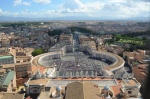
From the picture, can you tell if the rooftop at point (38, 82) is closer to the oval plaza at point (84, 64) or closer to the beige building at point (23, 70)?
the oval plaza at point (84, 64)

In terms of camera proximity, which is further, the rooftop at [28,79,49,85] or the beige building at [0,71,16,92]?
the rooftop at [28,79,49,85]

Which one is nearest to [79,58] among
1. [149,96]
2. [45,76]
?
[45,76]

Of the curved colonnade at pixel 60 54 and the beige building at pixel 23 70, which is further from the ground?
the beige building at pixel 23 70

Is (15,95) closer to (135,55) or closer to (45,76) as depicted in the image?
(45,76)

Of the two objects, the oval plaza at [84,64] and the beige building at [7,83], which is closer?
the beige building at [7,83]

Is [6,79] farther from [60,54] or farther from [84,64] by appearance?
[60,54]

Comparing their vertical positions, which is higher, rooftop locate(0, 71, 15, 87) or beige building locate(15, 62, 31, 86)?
rooftop locate(0, 71, 15, 87)

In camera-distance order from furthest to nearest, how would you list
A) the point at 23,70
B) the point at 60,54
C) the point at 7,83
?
the point at 60,54
the point at 23,70
the point at 7,83

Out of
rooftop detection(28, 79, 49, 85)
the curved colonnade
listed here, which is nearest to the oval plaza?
the curved colonnade

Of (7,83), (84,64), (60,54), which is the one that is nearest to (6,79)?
(7,83)

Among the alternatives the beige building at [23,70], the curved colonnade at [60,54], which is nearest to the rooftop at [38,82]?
the beige building at [23,70]

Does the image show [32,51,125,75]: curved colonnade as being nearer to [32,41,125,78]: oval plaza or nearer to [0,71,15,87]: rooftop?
[32,41,125,78]: oval plaza
